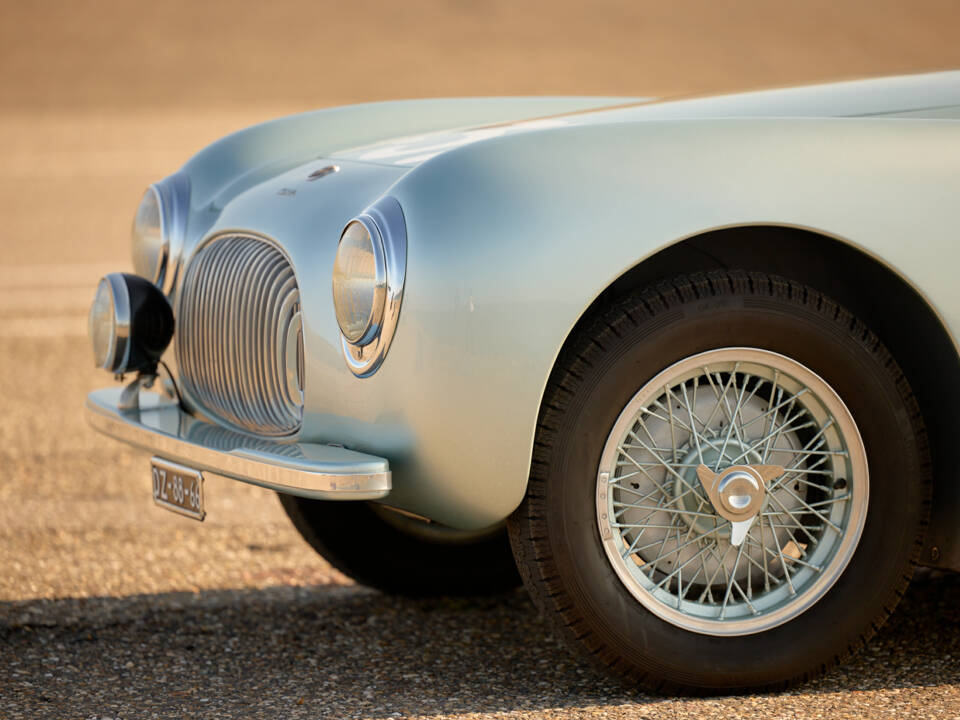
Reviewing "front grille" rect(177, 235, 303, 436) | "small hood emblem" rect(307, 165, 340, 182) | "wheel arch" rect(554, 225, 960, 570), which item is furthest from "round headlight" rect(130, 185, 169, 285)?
"wheel arch" rect(554, 225, 960, 570)

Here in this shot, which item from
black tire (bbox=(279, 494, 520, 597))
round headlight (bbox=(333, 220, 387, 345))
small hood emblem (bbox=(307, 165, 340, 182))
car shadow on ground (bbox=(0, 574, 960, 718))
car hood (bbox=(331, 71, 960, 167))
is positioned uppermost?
car hood (bbox=(331, 71, 960, 167))

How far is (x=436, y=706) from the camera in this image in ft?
9.51

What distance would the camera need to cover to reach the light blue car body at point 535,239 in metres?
2.64

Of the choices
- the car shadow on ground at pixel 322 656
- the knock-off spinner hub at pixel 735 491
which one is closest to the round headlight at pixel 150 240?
the car shadow on ground at pixel 322 656

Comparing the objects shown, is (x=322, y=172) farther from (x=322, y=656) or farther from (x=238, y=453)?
(x=322, y=656)

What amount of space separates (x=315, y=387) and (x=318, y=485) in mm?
313

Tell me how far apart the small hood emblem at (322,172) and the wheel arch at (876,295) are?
0.90 meters

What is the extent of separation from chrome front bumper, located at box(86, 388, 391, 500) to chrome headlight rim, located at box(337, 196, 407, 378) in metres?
0.20

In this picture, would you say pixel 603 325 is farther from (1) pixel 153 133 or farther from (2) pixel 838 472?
(1) pixel 153 133

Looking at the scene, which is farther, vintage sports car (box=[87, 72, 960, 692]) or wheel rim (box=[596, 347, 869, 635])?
wheel rim (box=[596, 347, 869, 635])

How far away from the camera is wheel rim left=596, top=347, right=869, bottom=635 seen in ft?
9.19

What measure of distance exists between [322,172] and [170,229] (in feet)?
1.84

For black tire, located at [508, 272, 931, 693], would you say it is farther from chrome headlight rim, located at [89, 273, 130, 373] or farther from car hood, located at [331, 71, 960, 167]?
chrome headlight rim, located at [89, 273, 130, 373]

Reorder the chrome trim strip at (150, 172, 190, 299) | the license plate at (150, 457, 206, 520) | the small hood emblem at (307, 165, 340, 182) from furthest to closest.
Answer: the chrome trim strip at (150, 172, 190, 299)
the small hood emblem at (307, 165, 340, 182)
the license plate at (150, 457, 206, 520)
